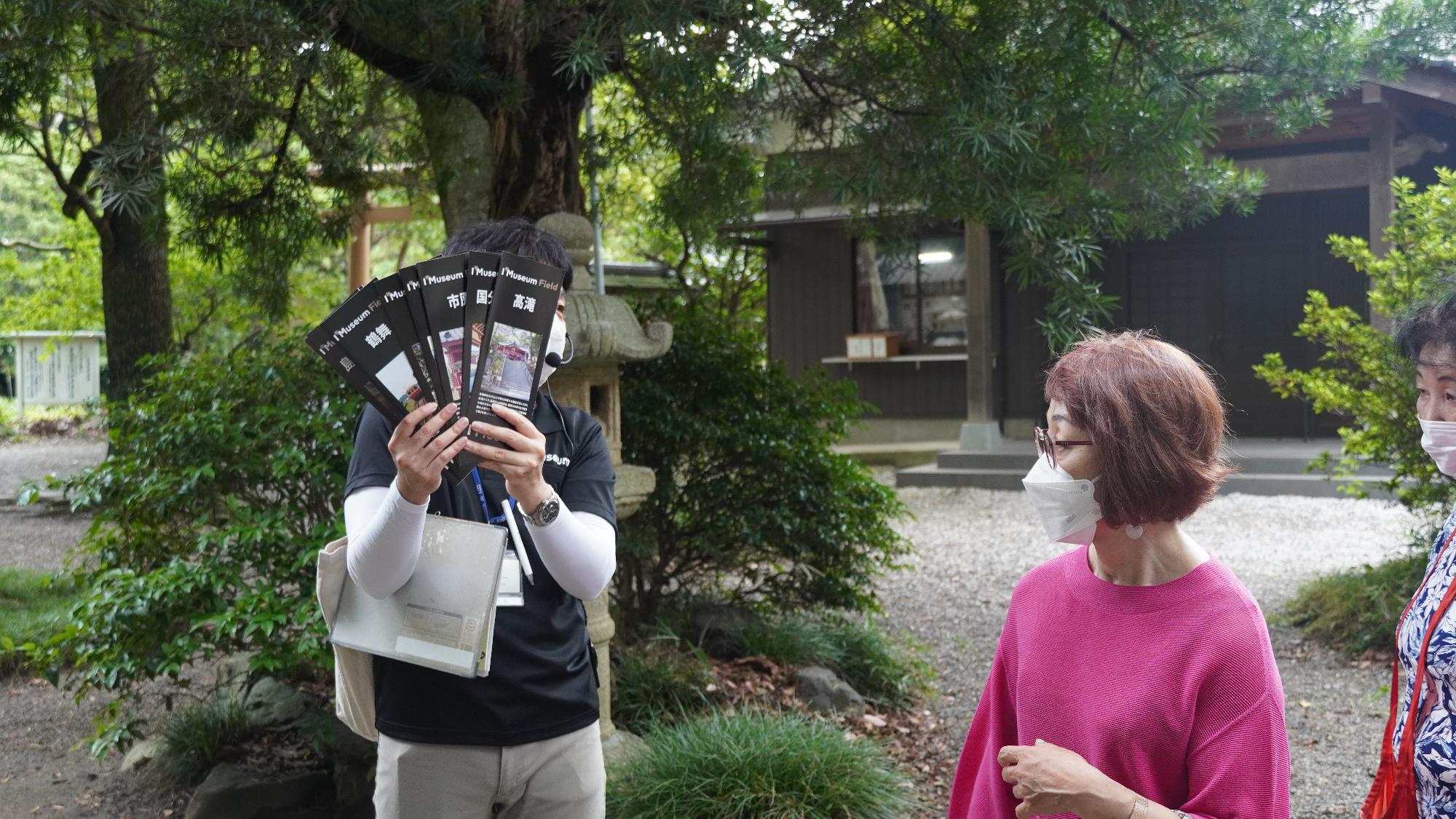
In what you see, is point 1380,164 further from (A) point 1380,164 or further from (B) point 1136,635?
(B) point 1136,635

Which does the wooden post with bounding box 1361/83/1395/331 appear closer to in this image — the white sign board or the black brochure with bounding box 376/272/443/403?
the black brochure with bounding box 376/272/443/403

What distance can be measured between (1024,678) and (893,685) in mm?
4168

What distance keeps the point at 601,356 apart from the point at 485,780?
7.63 feet

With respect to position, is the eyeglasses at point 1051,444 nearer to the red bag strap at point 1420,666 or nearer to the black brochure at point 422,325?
the red bag strap at point 1420,666

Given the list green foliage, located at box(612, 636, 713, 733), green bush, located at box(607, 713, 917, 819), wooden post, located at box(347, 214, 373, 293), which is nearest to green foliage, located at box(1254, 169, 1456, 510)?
green bush, located at box(607, 713, 917, 819)

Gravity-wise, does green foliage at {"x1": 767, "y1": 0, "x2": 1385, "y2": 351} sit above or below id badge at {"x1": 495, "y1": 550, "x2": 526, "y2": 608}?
above

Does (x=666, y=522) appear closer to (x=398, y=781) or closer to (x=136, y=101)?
(x=136, y=101)

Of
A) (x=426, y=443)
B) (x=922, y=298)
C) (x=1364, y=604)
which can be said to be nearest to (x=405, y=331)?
(x=426, y=443)

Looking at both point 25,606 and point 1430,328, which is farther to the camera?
point 25,606

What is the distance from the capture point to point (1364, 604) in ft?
21.3

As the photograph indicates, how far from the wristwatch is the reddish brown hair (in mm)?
819

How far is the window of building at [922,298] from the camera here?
16250 millimetres

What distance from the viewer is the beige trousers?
6.72 feet

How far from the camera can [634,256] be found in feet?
61.0
